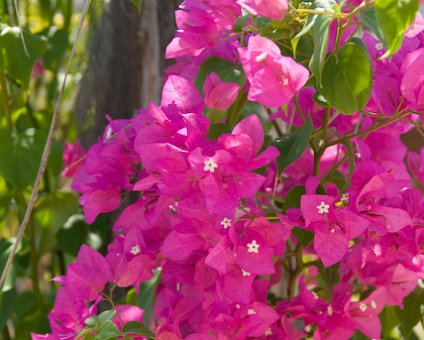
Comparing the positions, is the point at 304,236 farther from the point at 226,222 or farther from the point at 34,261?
the point at 34,261

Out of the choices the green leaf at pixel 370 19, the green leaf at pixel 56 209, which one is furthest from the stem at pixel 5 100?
the green leaf at pixel 370 19

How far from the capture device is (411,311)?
3.10 ft

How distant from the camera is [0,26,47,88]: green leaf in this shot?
97cm

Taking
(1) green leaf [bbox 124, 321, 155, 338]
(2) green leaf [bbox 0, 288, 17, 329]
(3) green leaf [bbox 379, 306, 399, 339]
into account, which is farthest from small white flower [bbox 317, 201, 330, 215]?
(2) green leaf [bbox 0, 288, 17, 329]

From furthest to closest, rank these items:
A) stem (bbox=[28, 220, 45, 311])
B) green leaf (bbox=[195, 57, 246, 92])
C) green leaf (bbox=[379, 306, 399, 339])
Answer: stem (bbox=[28, 220, 45, 311])
green leaf (bbox=[379, 306, 399, 339])
green leaf (bbox=[195, 57, 246, 92])

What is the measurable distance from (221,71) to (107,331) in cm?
28

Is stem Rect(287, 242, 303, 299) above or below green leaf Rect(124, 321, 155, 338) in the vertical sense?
below

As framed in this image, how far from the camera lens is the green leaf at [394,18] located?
55 cm

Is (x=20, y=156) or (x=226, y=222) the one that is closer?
(x=226, y=222)

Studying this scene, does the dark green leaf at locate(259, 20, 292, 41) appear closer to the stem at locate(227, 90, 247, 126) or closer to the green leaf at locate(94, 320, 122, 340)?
the stem at locate(227, 90, 247, 126)

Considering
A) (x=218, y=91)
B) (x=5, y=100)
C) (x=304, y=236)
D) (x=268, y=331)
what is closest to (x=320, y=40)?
(x=218, y=91)

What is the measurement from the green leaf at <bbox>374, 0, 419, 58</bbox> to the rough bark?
0.59m

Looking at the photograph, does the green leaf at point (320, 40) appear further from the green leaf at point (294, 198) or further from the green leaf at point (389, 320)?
the green leaf at point (389, 320)

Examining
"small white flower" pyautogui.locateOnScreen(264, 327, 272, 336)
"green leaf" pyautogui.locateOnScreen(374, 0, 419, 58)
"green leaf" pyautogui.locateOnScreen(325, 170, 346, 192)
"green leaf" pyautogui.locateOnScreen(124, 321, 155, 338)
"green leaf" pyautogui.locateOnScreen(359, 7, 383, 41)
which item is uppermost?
"green leaf" pyautogui.locateOnScreen(374, 0, 419, 58)
